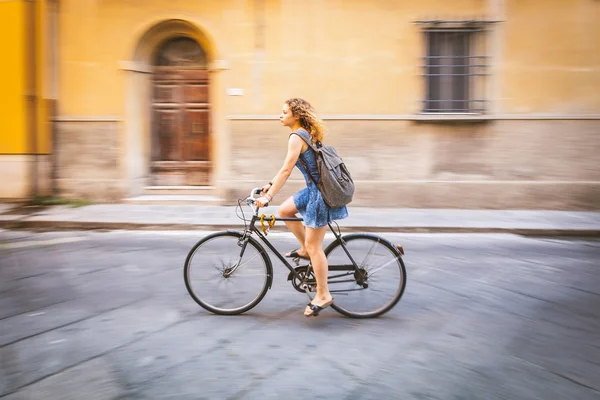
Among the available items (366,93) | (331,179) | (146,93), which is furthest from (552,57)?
(331,179)

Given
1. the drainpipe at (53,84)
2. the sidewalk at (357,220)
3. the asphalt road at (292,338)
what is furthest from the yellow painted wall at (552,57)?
the drainpipe at (53,84)

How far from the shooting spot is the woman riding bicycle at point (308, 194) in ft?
14.0

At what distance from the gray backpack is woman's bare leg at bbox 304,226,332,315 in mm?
243

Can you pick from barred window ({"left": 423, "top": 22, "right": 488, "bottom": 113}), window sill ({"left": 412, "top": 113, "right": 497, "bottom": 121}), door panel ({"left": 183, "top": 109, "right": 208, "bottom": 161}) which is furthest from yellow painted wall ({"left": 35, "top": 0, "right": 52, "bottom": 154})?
barred window ({"left": 423, "top": 22, "right": 488, "bottom": 113})

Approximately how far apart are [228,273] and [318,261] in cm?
75

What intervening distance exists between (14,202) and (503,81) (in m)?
9.71

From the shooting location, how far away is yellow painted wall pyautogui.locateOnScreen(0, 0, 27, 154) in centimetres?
1112

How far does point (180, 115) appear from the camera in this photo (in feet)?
39.5

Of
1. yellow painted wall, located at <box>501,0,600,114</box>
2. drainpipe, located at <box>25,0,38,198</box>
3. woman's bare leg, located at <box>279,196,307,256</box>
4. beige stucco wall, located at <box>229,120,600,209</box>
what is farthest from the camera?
drainpipe, located at <box>25,0,38,198</box>

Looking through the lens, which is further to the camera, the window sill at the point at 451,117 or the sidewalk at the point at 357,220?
the window sill at the point at 451,117

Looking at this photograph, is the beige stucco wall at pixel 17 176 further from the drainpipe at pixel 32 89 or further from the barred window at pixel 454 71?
the barred window at pixel 454 71

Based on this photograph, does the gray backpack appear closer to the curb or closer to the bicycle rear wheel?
the bicycle rear wheel

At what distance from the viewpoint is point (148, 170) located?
1200 cm

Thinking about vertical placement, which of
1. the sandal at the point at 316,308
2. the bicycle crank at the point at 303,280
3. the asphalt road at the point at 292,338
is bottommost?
the asphalt road at the point at 292,338
